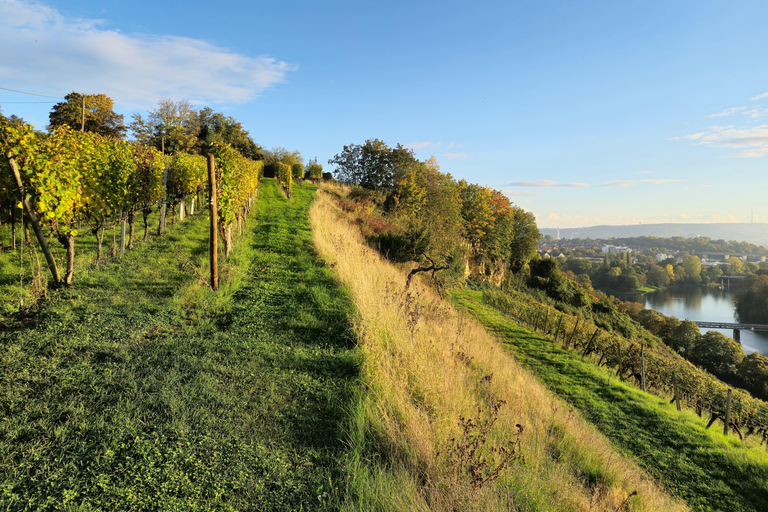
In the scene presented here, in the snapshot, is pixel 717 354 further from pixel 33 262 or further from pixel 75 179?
pixel 33 262

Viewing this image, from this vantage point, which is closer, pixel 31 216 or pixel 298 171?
pixel 31 216

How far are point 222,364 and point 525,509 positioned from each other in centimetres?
389

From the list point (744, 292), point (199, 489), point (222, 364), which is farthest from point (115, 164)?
point (744, 292)

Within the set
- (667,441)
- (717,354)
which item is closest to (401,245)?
(667,441)

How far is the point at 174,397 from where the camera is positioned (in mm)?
3883

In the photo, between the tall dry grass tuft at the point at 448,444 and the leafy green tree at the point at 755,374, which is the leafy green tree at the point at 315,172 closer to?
the tall dry grass tuft at the point at 448,444

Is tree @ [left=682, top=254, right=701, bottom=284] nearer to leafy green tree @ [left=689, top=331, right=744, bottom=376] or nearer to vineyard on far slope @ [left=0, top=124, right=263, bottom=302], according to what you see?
leafy green tree @ [left=689, top=331, right=744, bottom=376]

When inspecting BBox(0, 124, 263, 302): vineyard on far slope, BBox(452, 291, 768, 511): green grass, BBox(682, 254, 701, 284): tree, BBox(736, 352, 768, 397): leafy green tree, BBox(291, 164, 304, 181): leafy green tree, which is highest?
BBox(291, 164, 304, 181): leafy green tree

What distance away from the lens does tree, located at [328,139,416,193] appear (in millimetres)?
37656

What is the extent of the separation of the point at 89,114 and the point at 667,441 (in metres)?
52.9

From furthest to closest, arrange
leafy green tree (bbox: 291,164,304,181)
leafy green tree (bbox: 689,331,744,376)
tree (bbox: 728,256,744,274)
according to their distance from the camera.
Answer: tree (bbox: 728,256,744,274)
leafy green tree (bbox: 291,164,304,181)
leafy green tree (bbox: 689,331,744,376)

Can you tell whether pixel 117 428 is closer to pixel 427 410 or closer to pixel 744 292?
pixel 427 410

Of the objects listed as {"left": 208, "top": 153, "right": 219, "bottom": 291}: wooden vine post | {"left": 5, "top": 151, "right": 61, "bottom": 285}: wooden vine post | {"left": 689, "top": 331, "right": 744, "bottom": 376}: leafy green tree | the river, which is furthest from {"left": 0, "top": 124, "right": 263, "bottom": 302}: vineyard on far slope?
the river

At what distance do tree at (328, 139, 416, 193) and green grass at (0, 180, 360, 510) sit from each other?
30258 millimetres
